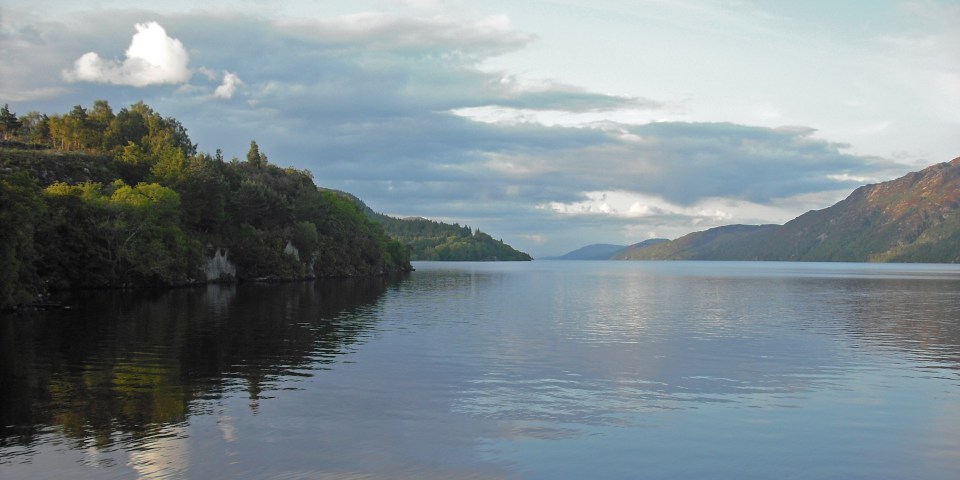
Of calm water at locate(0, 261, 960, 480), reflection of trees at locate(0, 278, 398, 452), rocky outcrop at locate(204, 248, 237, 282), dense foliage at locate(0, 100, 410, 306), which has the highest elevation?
dense foliage at locate(0, 100, 410, 306)

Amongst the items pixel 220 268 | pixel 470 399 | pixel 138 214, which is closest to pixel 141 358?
pixel 470 399

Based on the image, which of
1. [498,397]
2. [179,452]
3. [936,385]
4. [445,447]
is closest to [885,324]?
[936,385]

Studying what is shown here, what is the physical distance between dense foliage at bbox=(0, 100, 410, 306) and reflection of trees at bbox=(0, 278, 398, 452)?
12298mm

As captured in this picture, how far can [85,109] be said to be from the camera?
180 m

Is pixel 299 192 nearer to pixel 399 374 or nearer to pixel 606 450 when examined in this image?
pixel 399 374

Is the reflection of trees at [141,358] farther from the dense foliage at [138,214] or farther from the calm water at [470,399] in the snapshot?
the dense foliage at [138,214]

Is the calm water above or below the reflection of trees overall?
below

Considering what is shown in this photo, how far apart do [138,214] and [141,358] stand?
71889 mm

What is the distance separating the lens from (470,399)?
32000mm

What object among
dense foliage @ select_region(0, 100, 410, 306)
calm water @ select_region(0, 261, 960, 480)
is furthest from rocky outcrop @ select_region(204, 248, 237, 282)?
calm water @ select_region(0, 261, 960, 480)

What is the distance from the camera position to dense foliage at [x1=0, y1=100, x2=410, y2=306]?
80688 millimetres

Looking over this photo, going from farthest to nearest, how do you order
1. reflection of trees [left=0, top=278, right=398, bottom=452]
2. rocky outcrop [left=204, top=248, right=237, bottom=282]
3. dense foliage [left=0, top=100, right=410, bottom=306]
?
rocky outcrop [left=204, top=248, right=237, bottom=282] < dense foliage [left=0, top=100, right=410, bottom=306] < reflection of trees [left=0, top=278, right=398, bottom=452]

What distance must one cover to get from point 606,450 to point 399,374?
53.6 ft

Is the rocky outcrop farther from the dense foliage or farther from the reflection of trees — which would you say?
the reflection of trees
